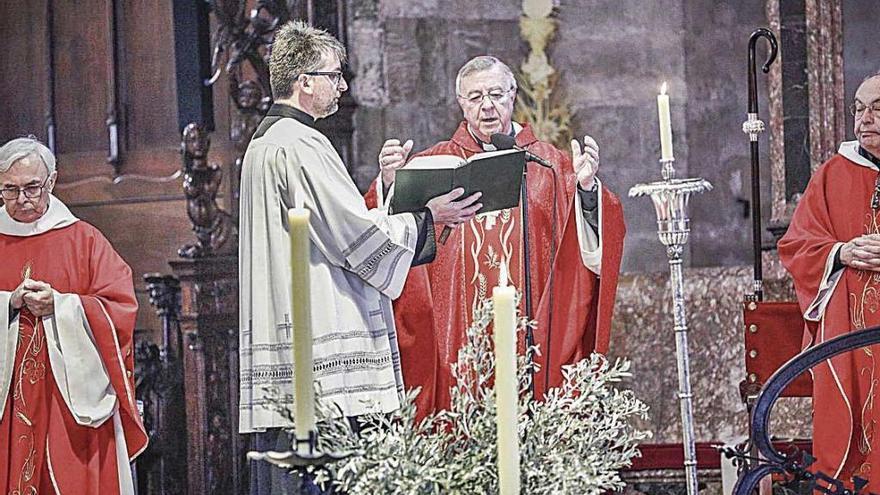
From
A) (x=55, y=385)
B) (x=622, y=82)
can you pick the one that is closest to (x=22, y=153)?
(x=55, y=385)

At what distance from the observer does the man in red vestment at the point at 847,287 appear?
208 inches

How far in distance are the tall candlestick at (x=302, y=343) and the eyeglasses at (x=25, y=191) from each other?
370 centimetres

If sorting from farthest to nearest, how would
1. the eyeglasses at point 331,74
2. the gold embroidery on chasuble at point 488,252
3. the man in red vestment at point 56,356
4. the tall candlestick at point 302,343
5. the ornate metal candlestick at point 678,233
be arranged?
the gold embroidery on chasuble at point 488,252
the man in red vestment at point 56,356
the eyeglasses at point 331,74
the ornate metal candlestick at point 678,233
the tall candlestick at point 302,343

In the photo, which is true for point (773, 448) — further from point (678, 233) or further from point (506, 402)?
point (506, 402)

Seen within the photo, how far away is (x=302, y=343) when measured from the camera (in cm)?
203

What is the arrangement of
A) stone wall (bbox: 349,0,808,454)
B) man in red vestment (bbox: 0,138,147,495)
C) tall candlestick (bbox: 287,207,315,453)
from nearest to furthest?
1. tall candlestick (bbox: 287,207,315,453)
2. man in red vestment (bbox: 0,138,147,495)
3. stone wall (bbox: 349,0,808,454)

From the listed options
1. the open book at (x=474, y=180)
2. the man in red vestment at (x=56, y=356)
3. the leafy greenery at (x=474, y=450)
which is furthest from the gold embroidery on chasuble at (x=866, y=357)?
the leafy greenery at (x=474, y=450)

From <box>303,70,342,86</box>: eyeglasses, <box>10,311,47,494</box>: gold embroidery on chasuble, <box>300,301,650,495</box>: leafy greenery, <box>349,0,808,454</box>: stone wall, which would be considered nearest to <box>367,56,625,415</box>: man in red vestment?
<box>303,70,342,86</box>: eyeglasses

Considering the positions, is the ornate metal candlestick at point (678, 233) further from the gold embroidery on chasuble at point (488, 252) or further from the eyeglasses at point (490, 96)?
the gold embroidery on chasuble at point (488, 252)

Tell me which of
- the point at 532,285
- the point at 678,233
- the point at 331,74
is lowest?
the point at 532,285

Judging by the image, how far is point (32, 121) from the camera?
8484 millimetres

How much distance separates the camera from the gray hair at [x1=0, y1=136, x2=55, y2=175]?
5.51m

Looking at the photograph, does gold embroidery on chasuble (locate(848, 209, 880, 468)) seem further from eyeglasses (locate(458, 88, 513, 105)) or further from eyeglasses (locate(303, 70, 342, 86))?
eyeglasses (locate(303, 70, 342, 86))

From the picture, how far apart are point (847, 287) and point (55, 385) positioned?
2873 millimetres
